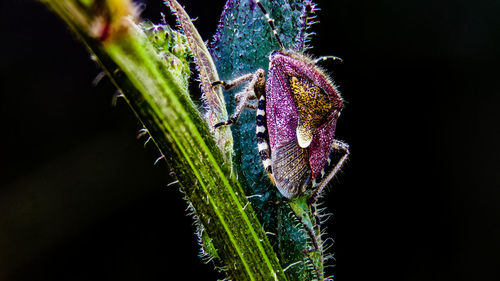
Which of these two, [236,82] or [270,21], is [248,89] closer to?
[236,82]

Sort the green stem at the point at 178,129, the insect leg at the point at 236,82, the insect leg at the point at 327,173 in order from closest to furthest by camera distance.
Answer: the green stem at the point at 178,129, the insect leg at the point at 236,82, the insect leg at the point at 327,173

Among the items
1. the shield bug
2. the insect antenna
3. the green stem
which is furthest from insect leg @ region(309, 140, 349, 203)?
the insect antenna

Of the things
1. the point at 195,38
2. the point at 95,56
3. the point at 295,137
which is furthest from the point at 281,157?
the point at 95,56

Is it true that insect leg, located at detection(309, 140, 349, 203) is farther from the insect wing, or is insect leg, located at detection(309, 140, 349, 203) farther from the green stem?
the green stem

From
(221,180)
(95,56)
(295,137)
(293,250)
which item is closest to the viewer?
(95,56)

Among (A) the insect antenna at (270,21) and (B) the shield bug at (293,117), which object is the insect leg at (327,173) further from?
(A) the insect antenna at (270,21)

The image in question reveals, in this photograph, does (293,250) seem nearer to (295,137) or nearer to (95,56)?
(295,137)

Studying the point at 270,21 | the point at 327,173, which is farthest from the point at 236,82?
the point at 327,173

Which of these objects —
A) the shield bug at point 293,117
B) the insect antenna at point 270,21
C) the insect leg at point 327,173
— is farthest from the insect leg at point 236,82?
the insect leg at point 327,173
